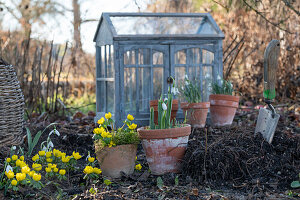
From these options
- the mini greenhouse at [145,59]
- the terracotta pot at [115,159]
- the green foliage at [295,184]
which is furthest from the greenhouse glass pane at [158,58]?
the green foliage at [295,184]

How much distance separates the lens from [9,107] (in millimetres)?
3258

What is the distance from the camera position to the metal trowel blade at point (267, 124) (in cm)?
315

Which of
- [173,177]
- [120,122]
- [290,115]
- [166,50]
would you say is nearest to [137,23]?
[166,50]

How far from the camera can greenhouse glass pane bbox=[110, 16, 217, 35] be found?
4.66 meters

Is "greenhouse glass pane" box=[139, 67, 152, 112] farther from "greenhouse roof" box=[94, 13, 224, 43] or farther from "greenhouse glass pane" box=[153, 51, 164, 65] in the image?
"greenhouse roof" box=[94, 13, 224, 43]

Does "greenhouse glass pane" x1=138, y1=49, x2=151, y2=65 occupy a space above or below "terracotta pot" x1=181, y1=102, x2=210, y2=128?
above

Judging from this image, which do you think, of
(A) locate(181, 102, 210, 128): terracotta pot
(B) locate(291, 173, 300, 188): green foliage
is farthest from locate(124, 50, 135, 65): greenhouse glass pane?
(B) locate(291, 173, 300, 188): green foliage

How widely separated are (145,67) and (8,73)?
1.66 m

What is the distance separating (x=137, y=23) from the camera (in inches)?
189

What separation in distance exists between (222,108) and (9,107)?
7.38 ft

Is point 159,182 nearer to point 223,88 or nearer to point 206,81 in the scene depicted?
point 223,88

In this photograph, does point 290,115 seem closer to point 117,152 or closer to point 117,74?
point 117,74

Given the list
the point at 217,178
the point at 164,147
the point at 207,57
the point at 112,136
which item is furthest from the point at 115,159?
the point at 207,57

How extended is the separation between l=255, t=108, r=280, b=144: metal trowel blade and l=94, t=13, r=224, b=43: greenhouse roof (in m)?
1.48
